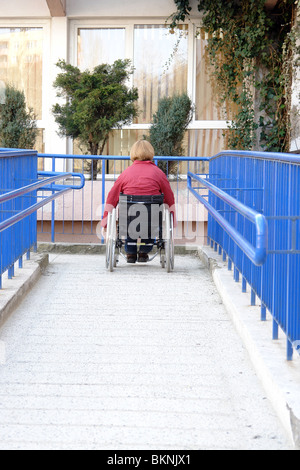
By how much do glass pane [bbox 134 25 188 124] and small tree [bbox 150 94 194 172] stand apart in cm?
122

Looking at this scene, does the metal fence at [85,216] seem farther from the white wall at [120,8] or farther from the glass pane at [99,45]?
the white wall at [120,8]

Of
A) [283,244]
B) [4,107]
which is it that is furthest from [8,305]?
[4,107]

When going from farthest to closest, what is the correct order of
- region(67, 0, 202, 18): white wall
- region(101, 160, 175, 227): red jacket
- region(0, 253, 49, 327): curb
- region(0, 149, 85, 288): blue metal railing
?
1. region(67, 0, 202, 18): white wall
2. region(101, 160, 175, 227): red jacket
3. region(0, 149, 85, 288): blue metal railing
4. region(0, 253, 49, 327): curb

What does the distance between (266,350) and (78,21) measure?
9.11 meters

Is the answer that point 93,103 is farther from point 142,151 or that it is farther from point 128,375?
point 128,375

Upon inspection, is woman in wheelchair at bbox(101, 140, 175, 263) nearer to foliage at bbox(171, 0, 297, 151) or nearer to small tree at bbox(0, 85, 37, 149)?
small tree at bbox(0, 85, 37, 149)

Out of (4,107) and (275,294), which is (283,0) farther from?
(275,294)

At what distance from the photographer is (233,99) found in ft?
35.6

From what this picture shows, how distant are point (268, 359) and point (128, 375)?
27.5 inches

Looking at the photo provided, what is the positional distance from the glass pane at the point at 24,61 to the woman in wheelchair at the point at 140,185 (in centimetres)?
543

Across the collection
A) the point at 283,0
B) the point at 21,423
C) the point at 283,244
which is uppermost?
the point at 283,0

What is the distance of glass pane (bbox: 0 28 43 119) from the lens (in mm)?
11859

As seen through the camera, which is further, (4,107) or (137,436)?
(4,107)

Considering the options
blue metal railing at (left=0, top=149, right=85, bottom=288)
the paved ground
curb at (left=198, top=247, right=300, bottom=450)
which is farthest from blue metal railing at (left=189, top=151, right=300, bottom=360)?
blue metal railing at (left=0, top=149, right=85, bottom=288)
